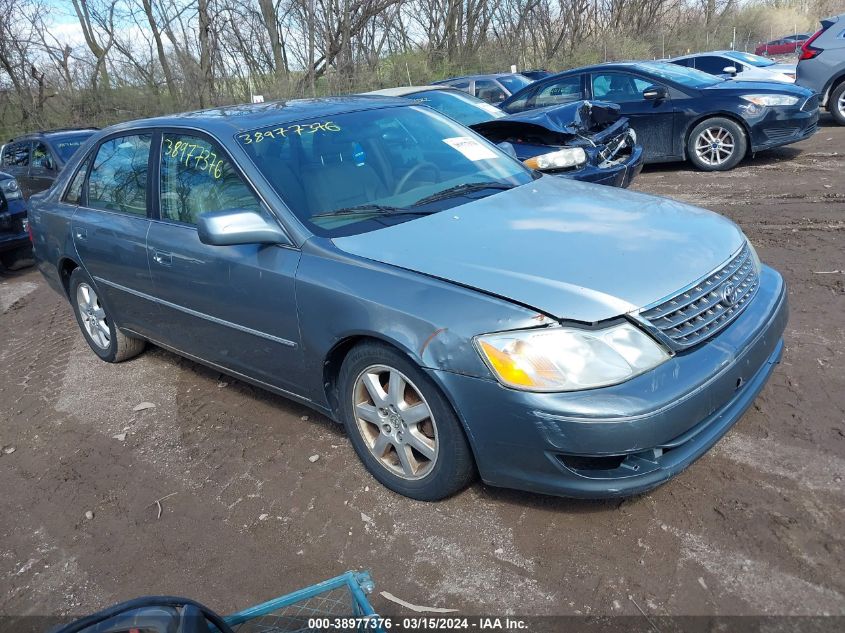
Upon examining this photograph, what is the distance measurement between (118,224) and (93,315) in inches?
43.5

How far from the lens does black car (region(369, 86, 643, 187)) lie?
6.46 meters

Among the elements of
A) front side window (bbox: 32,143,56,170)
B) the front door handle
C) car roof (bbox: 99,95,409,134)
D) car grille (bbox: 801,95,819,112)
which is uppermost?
car roof (bbox: 99,95,409,134)

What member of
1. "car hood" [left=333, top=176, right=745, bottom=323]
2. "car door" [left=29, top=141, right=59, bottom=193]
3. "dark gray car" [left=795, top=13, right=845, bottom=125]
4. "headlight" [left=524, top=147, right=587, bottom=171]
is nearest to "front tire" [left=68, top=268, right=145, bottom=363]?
"car hood" [left=333, top=176, right=745, bottom=323]

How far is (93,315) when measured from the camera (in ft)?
17.0

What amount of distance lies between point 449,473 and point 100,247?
2933 mm

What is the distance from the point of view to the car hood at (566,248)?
104 inches

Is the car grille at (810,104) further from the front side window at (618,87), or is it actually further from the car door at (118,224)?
the car door at (118,224)

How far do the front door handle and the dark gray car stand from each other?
11.1 meters

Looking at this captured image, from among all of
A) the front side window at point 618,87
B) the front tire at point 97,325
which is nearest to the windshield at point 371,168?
the front tire at point 97,325

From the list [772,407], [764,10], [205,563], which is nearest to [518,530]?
[205,563]

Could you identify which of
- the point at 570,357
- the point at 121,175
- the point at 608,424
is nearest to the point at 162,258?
the point at 121,175

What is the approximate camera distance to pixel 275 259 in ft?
10.9

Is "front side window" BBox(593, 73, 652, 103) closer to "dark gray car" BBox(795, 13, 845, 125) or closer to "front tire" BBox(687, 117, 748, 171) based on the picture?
"front tire" BBox(687, 117, 748, 171)

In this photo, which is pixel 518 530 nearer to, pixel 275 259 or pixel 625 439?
pixel 625 439
